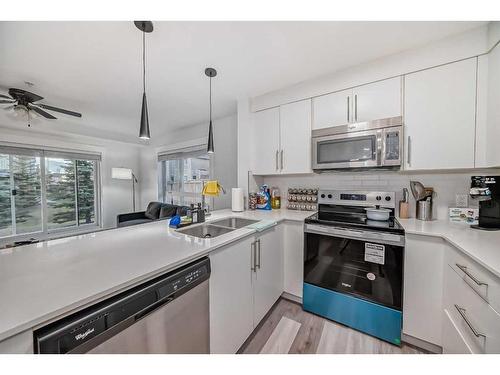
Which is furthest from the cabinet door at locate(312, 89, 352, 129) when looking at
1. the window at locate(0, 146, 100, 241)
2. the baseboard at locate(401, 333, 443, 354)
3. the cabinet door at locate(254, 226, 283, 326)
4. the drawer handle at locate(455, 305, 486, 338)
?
the window at locate(0, 146, 100, 241)

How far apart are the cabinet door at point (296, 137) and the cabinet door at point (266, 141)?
0.21 ft

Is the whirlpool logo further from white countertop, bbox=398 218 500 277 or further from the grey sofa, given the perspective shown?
the grey sofa

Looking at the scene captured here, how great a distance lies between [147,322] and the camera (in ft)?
2.44

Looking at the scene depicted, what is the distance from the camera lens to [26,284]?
2.12 ft

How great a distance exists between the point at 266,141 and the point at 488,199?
6.00ft

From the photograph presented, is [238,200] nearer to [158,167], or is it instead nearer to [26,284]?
[26,284]

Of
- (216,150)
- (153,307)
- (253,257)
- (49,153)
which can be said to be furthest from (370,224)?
(49,153)

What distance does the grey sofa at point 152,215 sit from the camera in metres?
3.65

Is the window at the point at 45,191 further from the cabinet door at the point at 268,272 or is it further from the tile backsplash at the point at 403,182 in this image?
the tile backsplash at the point at 403,182

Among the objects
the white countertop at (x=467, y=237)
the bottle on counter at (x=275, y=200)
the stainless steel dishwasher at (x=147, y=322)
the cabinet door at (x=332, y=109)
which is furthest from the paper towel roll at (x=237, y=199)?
the white countertop at (x=467, y=237)

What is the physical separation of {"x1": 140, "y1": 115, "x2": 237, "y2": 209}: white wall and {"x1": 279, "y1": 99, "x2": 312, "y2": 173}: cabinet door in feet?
3.39
